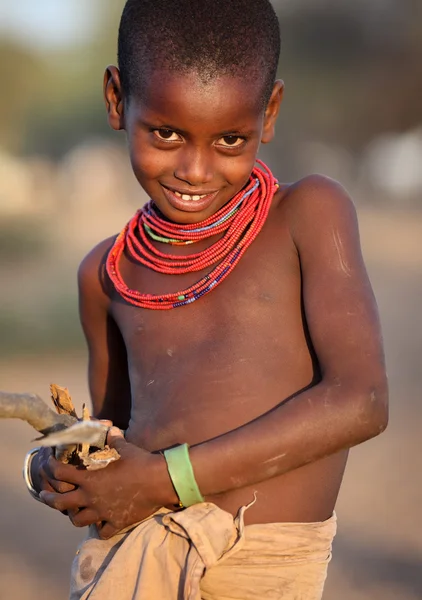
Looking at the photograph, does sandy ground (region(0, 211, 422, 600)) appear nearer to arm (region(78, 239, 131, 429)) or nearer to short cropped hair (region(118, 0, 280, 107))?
arm (region(78, 239, 131, 429))

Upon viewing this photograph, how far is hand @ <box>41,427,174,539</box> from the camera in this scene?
6.98ft

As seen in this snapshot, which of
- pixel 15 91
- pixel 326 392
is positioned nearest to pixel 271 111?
pixel 326 392

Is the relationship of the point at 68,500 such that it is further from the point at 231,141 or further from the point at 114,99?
the point at 114,99

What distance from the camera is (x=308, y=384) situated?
7.47 feet

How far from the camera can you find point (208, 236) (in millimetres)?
2461

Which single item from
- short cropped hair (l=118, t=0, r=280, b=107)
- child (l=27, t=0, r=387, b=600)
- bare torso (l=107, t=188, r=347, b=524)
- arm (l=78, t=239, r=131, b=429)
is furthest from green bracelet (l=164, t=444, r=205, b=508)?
short cropped hair (l=118, t=0, r=280, b=107)

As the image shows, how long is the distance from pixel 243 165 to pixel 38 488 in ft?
2.84

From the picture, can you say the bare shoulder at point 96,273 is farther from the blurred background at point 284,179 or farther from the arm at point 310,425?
the blurred background at point 284,179

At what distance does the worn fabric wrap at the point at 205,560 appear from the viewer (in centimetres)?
211

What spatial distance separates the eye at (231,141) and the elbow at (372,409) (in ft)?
1.98

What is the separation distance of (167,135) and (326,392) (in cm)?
66

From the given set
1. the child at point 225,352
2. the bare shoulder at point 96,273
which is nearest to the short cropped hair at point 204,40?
the child at point 225,352

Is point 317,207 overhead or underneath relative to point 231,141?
underneath

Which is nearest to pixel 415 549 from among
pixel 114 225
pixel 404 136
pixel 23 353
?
pixel 23 353
